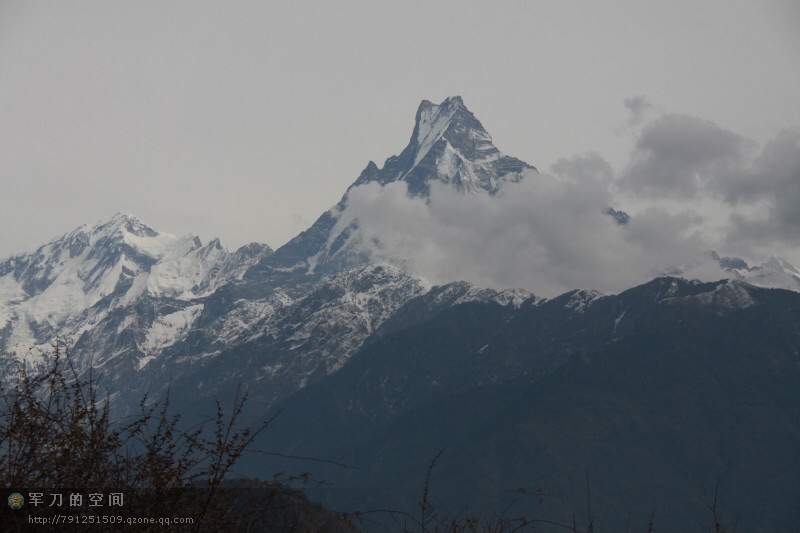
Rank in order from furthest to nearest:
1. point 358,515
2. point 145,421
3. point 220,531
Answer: point 358,515, point 220,531, point 145,421

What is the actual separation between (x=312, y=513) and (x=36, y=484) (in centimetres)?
441

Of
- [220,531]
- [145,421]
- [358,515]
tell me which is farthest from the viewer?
[358,515]

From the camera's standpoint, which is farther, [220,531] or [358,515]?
[358,515]

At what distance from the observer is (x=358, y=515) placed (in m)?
14.3

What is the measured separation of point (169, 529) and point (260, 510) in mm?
1523

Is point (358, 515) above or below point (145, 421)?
below

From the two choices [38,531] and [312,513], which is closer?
[38,531]

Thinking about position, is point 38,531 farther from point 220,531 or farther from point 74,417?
point 220,531

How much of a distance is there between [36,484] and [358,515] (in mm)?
5024

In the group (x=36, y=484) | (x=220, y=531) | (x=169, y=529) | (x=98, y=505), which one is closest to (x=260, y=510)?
(x=220, y=531)

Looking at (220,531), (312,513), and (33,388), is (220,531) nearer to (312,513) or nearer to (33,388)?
(312,513)

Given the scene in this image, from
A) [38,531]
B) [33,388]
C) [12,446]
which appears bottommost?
[38,531]

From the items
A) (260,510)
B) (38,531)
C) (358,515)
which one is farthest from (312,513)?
(38,531)

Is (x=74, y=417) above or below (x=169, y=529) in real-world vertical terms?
above
